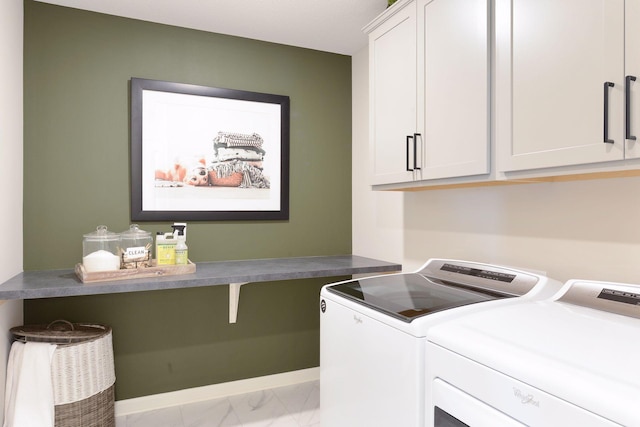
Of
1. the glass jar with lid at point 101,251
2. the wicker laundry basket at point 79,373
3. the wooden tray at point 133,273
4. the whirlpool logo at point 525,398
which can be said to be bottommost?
the wicker laundry basket at point 79,373

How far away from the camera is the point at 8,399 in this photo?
6.31 feet

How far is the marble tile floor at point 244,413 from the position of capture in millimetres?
2359

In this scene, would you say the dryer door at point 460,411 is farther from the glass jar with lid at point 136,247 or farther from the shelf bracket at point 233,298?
the glass jar with lid at point 136,247

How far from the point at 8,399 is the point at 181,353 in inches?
35.1

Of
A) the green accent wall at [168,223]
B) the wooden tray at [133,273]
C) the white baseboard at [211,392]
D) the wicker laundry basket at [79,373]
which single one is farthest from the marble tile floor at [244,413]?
the wooden tray at [133,273]

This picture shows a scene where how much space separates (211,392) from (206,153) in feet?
5.13

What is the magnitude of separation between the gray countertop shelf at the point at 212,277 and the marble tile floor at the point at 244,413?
1.96ft

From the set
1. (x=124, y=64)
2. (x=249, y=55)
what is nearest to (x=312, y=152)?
(x=249, y=55)

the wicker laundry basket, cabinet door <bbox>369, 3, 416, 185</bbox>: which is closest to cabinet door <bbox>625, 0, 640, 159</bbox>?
cabinet door <bbox>369, 3, 416, 185</bbox>

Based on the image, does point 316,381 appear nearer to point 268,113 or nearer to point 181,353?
point 181,353

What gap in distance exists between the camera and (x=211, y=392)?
265 cm

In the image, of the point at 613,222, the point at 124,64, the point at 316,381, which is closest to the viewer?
the point at 613,222

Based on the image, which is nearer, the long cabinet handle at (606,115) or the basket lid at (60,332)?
the long cabinet handle at (606,115)

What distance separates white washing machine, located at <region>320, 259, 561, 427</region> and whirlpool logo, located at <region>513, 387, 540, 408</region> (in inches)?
13.7
